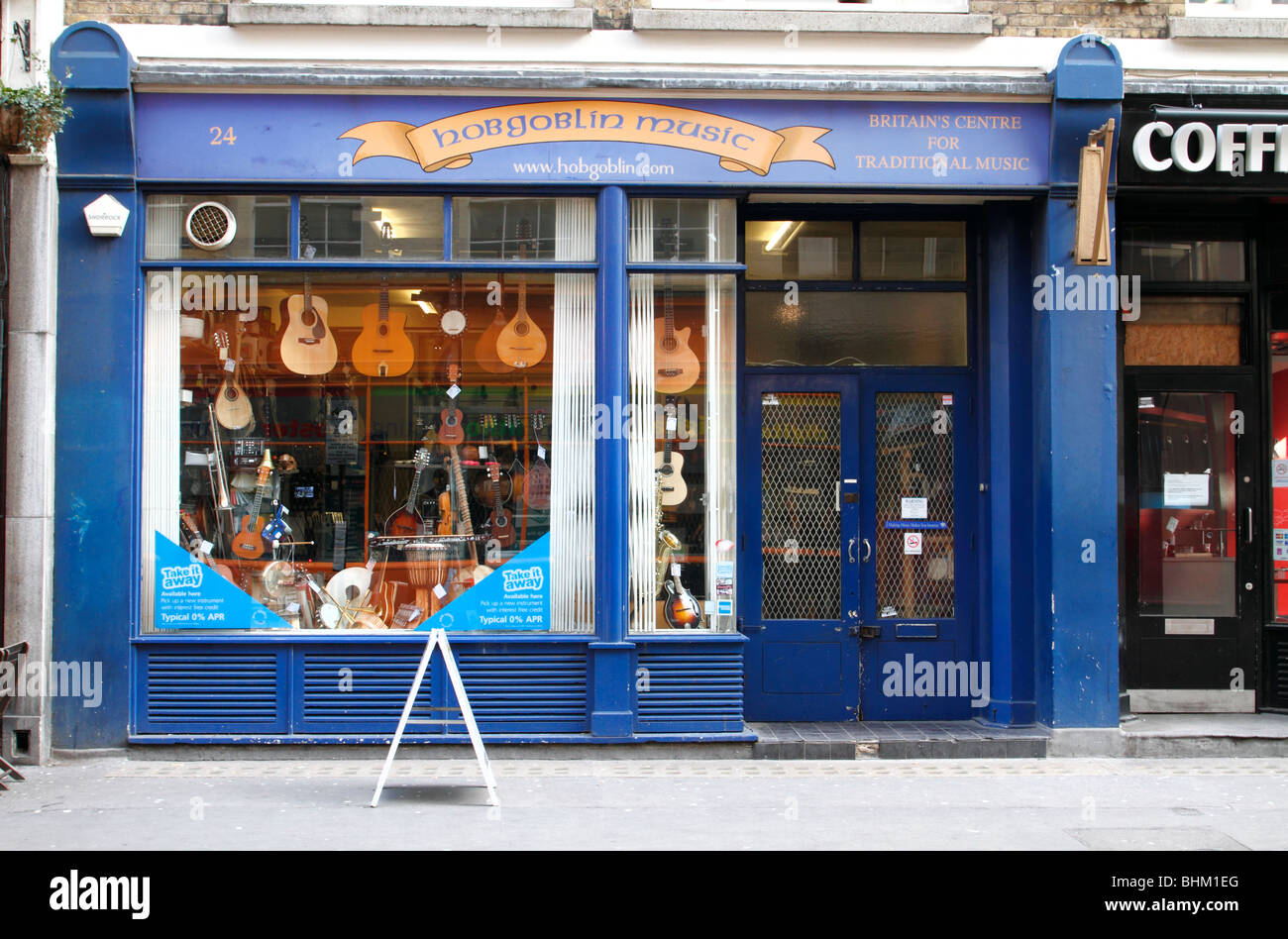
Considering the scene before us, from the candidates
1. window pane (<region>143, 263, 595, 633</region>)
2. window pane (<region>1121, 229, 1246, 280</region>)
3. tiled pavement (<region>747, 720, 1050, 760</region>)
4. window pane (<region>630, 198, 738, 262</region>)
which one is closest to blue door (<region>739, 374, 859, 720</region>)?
tiled pavement (<region>747, 720, 1050, 760</region>)

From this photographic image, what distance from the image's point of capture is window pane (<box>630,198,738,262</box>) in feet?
28.3

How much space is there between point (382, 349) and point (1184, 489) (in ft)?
20.7

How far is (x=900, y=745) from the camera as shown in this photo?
8.45m

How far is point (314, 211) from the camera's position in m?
8.55

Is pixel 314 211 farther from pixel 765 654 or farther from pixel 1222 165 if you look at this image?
pixel 1222 165

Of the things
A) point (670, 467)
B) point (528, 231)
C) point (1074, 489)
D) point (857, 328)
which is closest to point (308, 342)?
point (528, 231)

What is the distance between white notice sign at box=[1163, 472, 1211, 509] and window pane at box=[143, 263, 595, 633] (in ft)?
15.1

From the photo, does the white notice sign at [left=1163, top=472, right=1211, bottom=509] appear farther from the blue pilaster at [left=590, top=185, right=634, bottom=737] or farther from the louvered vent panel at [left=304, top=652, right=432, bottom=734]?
the louvered vent panel at [left=304, top=652, right=432, bottom=734]

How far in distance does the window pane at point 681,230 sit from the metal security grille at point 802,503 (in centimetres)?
128

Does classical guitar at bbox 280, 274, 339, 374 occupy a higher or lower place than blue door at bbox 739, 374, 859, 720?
higher

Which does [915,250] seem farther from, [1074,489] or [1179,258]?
[1074,489]

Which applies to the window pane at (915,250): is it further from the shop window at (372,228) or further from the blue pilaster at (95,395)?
the blue pilaster at (95,395)

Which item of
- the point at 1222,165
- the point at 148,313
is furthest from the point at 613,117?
the point at 1222,165

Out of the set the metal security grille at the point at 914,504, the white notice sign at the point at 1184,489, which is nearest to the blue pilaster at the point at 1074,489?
the metal security grille at the point at 914,504
